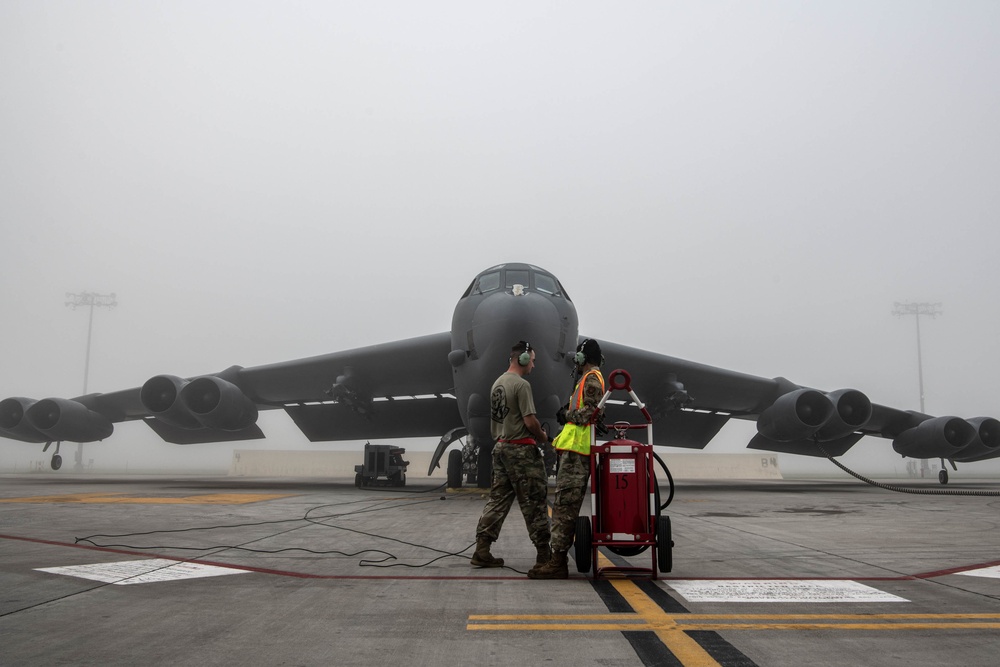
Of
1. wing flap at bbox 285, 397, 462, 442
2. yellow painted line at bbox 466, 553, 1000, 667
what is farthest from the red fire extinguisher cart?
wing flap at bbox 285, 397, 462, 442

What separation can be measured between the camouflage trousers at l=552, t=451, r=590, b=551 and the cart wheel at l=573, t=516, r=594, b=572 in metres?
0.10

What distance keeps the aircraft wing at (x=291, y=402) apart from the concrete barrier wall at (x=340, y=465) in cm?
1613

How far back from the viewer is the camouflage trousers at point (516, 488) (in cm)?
535

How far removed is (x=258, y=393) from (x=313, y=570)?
1527 centimetres

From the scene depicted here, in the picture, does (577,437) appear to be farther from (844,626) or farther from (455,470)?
(455,470)

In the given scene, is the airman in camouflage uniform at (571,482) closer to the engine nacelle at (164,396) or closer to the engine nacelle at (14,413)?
the engine nacelle at (164,396)

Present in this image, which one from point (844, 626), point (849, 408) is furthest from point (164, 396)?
point (844, 626)

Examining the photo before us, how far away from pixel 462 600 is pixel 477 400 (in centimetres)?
960

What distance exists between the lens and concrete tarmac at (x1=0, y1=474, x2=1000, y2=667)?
298 cm

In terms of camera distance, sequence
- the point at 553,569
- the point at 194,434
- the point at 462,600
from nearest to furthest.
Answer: the point at 462,600 < the point at 553,569 < the point at 194,434

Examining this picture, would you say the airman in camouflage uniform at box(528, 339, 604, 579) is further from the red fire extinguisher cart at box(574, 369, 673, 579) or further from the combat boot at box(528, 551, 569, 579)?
the red fire extinguisher cart at box(574, 369, 673, 579)

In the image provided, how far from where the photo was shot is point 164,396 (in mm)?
17484

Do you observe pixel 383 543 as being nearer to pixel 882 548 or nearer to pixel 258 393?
pixel 882 548

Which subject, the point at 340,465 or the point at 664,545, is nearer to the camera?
the point at 664,545
